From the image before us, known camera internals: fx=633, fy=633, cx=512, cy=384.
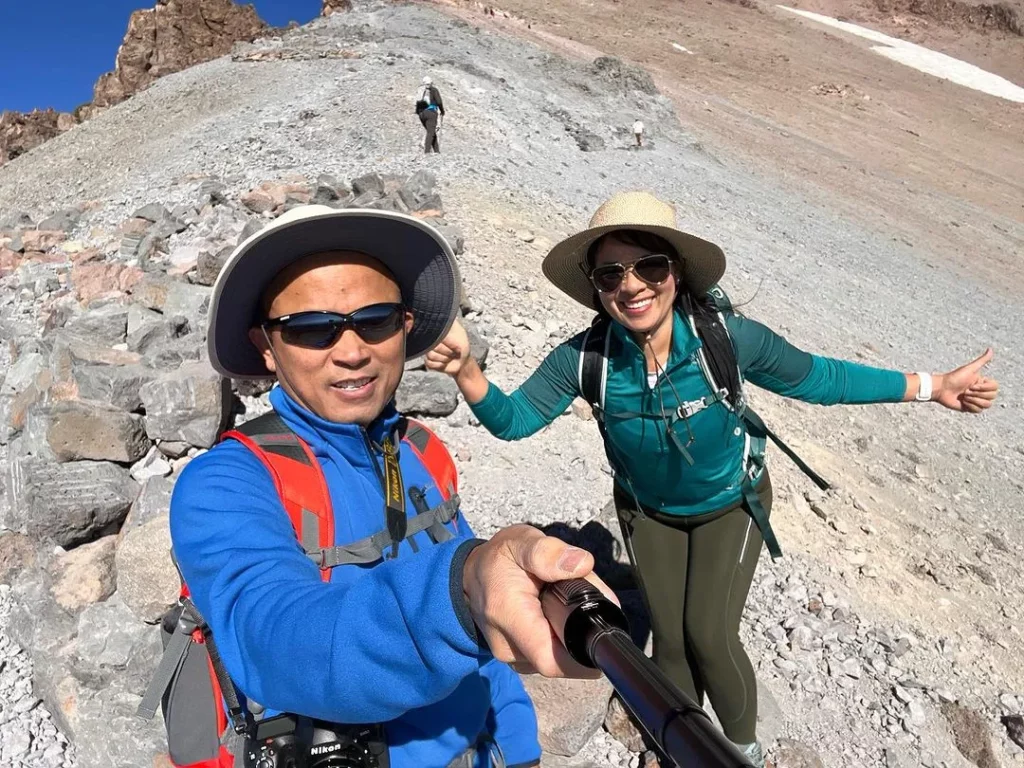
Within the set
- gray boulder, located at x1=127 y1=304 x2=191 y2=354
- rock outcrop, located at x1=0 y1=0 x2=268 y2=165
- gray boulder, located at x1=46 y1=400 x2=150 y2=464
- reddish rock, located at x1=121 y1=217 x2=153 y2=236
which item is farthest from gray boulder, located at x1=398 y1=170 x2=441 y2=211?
rock outcrop, located at x1=0 y1=0 x2=268 y2=165

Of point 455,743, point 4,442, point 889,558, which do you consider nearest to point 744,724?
point 455,743

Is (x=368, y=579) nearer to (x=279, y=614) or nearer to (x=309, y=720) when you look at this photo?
(x=279, y=614)

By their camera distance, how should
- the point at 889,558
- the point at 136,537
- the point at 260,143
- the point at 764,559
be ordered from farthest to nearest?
the point at 260,143 → the point at 889,558 → the point at 764,559 → the point at 136,537

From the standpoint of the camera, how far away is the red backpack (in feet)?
5.55

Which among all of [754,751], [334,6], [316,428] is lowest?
[754,751]

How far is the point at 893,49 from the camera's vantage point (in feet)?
→ 147

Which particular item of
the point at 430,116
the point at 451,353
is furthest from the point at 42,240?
the point at 451,353

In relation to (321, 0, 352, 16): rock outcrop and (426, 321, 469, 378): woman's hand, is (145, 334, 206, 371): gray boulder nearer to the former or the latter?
(426, 321, 469, 378): woman's hand

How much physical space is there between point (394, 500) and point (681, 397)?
134cm

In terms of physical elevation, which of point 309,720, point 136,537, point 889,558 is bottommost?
point 889,558

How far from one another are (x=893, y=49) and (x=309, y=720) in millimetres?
Result: 56927

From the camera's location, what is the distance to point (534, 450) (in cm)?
511

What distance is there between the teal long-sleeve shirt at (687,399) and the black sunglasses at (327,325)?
105cm

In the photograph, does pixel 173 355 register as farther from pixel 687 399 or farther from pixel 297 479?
pixel 687 399
